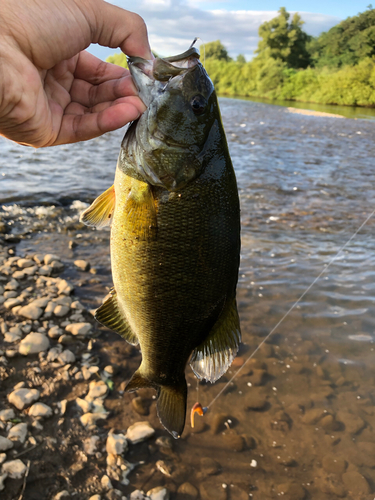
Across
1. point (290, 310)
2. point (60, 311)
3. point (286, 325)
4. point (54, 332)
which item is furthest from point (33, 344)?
point (290, 310)

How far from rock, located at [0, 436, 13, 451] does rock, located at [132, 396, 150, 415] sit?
1032mm

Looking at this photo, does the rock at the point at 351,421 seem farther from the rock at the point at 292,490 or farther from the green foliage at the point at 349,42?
the green foliage at the point at 349,42

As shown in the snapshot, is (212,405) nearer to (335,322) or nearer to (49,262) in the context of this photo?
(335,322)

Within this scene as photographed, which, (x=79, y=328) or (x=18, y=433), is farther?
(x=79, y=328)

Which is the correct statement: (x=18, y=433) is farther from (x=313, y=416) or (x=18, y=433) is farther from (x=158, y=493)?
(x=313, y=416)

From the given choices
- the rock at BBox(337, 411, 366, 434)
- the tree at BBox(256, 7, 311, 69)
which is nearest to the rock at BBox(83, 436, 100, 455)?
the rock at BBox(337, 411, 366, 434)

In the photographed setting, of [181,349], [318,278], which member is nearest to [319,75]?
[318,278]

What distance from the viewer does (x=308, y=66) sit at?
76.5 metres

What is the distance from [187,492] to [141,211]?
90.4 inches

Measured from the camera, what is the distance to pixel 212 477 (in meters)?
2.99

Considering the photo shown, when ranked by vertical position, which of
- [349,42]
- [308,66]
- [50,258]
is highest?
[349,42]

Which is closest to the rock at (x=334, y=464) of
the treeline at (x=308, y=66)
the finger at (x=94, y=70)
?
the finger at (x=94, y=70)

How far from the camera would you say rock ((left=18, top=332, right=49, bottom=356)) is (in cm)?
375

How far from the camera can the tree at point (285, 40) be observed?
8519cm
